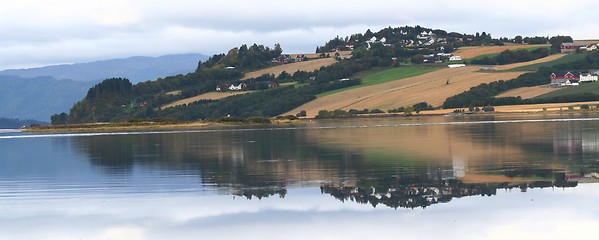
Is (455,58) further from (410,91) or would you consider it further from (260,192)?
(260,192)

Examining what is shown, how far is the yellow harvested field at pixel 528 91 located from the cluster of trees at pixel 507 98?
1.82m

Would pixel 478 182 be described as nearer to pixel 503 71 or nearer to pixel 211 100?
pixel 503 71

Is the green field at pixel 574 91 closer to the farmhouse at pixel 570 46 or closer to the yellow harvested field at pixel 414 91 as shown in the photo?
the yellow harvested field at pixel 414 91

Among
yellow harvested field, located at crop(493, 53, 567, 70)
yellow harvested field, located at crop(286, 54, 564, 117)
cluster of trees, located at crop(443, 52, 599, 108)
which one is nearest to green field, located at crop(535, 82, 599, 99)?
cluster of trees, located at crop(443, 52, 599, 108)

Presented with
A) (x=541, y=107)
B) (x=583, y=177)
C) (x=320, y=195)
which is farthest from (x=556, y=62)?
(x=320, y=195)

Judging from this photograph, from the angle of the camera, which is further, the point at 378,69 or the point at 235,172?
the point at 378,69

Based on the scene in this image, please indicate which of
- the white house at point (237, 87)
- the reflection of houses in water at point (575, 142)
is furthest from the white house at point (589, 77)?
the reflection of houses in water at point (575, 142)

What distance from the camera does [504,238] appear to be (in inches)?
891

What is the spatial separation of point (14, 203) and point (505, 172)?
711 inches

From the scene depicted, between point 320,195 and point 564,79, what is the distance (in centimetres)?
12290

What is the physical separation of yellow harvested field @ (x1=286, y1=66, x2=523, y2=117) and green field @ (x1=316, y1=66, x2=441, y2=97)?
4.46m

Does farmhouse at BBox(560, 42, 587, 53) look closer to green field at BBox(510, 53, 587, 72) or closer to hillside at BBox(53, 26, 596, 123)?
hillside at BBox(53, 26, 596, 123)

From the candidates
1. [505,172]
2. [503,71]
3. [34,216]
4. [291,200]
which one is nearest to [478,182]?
[505,172]

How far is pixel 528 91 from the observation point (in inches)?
5586
